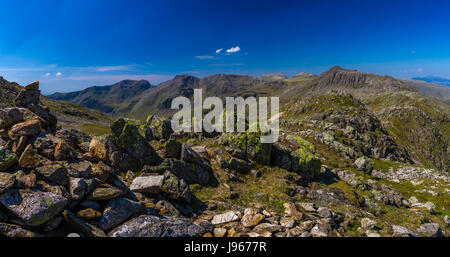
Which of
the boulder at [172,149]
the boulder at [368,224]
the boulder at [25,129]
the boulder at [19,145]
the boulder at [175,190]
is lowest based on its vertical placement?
the boulder at [368,224]

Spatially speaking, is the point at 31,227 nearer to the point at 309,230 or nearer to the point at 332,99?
the point at 309,230

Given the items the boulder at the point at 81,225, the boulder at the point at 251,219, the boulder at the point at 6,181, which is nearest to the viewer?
the boulder at the point at 6,181

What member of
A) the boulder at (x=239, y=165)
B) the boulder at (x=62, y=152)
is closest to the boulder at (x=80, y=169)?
the boulder at (x=62, y=152)

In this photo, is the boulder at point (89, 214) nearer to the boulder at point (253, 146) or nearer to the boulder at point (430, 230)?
the boulder at point (253, 146)

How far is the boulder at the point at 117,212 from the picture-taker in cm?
973

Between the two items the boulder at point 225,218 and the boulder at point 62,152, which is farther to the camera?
the boulder at point 225,218

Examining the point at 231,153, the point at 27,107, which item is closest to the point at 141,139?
the point at 27,107

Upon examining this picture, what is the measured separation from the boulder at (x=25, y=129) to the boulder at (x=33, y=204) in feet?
16.2

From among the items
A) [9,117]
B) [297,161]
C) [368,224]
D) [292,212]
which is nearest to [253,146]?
[297,161]

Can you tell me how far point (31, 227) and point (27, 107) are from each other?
1148 cm

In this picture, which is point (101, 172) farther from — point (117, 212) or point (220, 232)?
point (220, 232)

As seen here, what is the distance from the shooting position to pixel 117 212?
1027 centimetres

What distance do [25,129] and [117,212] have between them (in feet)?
26.0

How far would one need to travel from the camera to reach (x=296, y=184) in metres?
24.7
